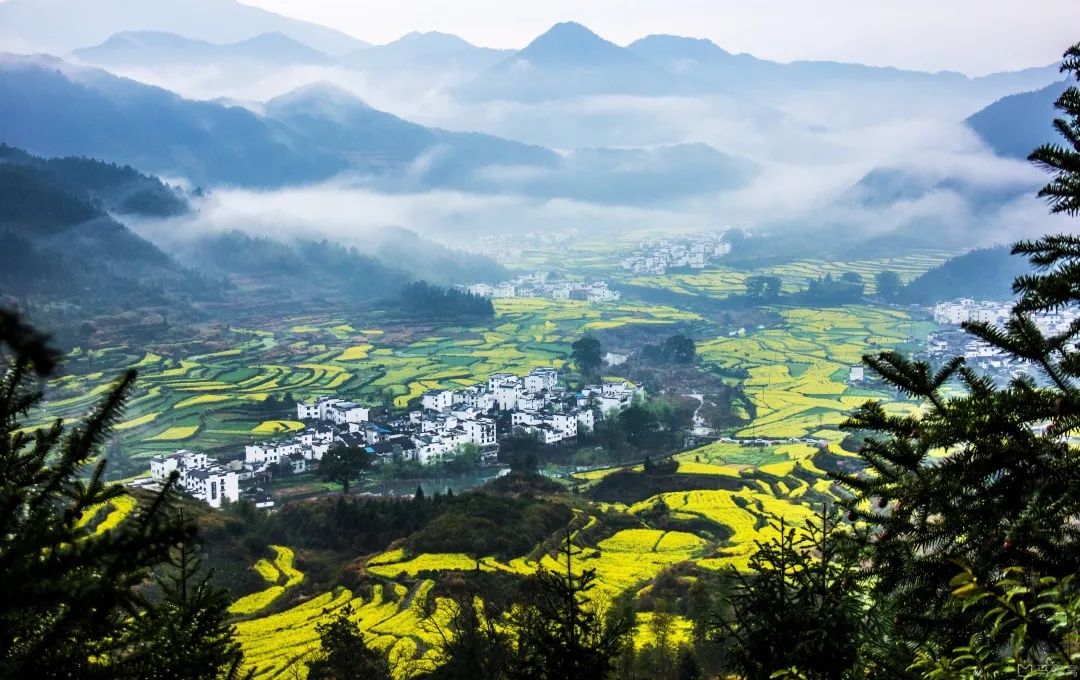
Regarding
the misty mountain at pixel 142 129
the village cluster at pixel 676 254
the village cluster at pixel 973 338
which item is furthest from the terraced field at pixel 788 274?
the misty mountain at pixel 142 129

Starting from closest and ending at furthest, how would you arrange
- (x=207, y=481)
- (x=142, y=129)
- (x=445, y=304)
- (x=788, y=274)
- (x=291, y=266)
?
(x=207, y=481) < (x=445, y=304) < (x=788, y=274) < (x=291, y=266) < (x=142, y=129)

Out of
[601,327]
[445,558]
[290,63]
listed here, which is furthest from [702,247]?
[290,63]

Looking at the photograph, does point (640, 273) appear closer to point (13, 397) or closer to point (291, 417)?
point (291, 417)

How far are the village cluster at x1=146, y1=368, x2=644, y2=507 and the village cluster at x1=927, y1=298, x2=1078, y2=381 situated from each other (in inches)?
564

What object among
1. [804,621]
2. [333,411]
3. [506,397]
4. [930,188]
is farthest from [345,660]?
[930,188]

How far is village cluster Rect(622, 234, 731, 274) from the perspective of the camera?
76312 millimetres

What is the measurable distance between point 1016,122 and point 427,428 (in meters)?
93.7

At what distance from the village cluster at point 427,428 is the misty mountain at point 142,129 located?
8117cm

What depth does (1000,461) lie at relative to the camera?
7.43ft

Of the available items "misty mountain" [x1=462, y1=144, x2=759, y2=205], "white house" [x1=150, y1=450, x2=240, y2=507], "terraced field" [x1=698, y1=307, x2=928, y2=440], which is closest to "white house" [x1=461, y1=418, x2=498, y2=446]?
"white house" [x1=150, y1=450, x2=240, y2=507]

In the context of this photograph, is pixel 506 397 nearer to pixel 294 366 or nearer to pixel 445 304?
pixel 294 366

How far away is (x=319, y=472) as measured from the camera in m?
24.4

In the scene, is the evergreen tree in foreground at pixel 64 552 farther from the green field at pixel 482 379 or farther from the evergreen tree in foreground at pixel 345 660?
the evergreen tree in foreground at pixel 345 660

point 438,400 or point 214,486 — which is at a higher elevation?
point 438,400
